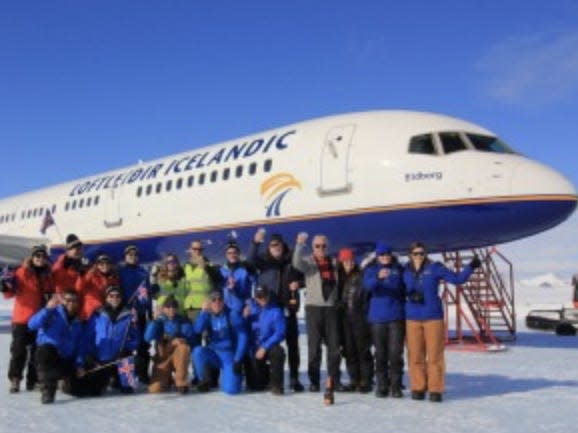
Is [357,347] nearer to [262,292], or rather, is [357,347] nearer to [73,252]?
[262,292]

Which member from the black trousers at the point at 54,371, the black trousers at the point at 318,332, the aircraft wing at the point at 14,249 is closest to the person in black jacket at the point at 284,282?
the black trousers at the point at 318,332

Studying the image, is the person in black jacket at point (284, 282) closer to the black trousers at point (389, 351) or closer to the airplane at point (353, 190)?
the black trousers at point (389, 351)

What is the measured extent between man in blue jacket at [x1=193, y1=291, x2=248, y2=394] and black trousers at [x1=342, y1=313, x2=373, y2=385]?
141 centimetres

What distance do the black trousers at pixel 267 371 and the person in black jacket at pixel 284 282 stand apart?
335mm

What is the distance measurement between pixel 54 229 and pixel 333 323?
15703mm

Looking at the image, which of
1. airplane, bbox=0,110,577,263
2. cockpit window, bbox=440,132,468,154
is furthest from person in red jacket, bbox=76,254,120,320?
cockpit window, bbox=440,132,468,154

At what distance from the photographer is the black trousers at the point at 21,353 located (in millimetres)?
9359

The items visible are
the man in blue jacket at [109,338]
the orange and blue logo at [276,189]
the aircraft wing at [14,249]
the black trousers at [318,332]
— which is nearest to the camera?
the black trousers at [318,332]

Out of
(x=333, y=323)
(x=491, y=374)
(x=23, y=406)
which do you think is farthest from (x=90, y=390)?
(x=491, y=374)

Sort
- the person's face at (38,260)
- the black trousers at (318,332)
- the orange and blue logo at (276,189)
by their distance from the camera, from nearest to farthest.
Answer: the black trousers at (318,332) → the person's face at (38,260) → the orange and blue logo at (276,189)

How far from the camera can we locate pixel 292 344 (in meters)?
9.35

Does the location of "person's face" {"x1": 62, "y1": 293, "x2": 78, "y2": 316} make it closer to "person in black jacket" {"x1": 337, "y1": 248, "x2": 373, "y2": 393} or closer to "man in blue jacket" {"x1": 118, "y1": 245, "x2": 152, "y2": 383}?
"man in blue jacket" {"x1": 118, "y1": 245, "x2": 152, "y2": 383}

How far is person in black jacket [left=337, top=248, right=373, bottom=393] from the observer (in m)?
9.02

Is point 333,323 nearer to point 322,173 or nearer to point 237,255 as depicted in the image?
point 237,255
